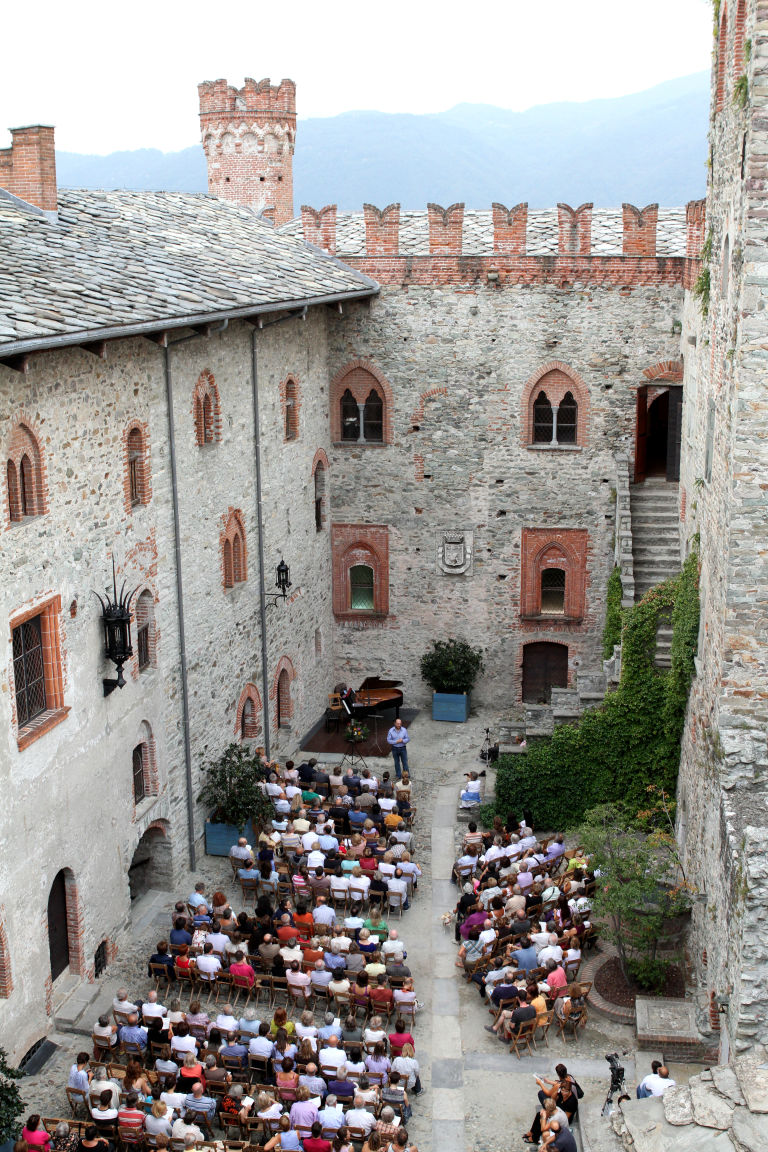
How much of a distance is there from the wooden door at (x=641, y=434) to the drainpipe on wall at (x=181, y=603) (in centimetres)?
951

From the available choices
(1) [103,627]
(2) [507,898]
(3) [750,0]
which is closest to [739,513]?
(3) [750,0]

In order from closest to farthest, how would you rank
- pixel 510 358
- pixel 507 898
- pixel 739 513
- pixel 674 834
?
pixel 739 513, pixel 507 898, pixel 674 834, pixel 510 358

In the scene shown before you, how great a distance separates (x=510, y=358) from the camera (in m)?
24.5

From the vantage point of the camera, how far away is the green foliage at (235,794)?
1853 centimetres

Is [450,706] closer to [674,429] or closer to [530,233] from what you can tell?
[674,429]

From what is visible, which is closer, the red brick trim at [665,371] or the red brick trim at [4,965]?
the red brick trim at [4,965]

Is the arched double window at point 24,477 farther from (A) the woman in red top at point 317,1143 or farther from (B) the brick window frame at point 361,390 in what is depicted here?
(B) the brick window frame at point 361,390

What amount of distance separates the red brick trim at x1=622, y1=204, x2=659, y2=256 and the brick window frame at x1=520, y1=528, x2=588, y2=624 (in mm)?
5635

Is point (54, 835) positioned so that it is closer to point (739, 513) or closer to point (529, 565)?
point (739, 513)

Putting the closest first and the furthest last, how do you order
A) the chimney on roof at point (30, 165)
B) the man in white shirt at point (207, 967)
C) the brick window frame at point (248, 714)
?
the man in white shirt at point (207, 967), the chimney on roof at point (30, 165), the brick window frame at point (248, 714)

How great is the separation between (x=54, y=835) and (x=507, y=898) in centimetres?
626

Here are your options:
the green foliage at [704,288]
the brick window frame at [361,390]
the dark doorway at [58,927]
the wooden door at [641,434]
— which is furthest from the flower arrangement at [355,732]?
the green foliage at [704,288]

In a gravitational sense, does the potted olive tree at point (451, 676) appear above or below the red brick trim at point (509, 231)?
below

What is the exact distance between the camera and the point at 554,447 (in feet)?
81.0
